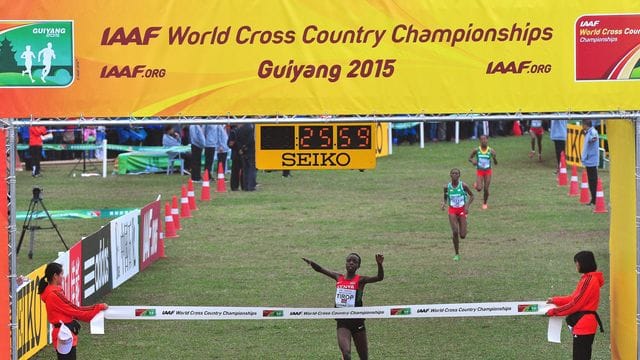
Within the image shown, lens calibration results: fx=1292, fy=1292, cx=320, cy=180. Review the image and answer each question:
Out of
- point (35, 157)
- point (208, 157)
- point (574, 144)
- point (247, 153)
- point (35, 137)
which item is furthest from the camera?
point (574, 144)

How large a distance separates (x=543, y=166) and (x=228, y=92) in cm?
2615

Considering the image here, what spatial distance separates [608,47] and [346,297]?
4.34 metres

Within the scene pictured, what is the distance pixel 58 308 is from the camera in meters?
15.0

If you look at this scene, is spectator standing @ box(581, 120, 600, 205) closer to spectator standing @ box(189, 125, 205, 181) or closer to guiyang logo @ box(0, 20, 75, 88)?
spectator standing @ box(189, 125, 205, 181)

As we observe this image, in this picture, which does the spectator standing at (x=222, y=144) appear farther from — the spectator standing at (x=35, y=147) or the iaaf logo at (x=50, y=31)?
the iaaf logo at (x=50, y=31)

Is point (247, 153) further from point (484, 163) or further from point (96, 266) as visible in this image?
point (96, 266)

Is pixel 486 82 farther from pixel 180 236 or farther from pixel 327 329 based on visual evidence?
pixel 180 236

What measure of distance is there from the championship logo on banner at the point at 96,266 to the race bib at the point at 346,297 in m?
4.90

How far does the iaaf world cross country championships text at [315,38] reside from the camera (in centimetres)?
1477

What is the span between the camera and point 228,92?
14.9 m

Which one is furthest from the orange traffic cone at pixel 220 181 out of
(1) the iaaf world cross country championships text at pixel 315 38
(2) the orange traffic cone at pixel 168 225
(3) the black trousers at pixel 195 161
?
(1) the iaaf world cross country championships text at pixel 315 38

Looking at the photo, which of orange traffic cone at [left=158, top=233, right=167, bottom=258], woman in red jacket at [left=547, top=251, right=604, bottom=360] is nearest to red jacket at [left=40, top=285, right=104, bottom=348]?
woman in red jacket at [left=547, top=251, right=604, bottom=360]

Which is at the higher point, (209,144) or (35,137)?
(35,137)

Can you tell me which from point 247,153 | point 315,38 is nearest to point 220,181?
point 247,153
